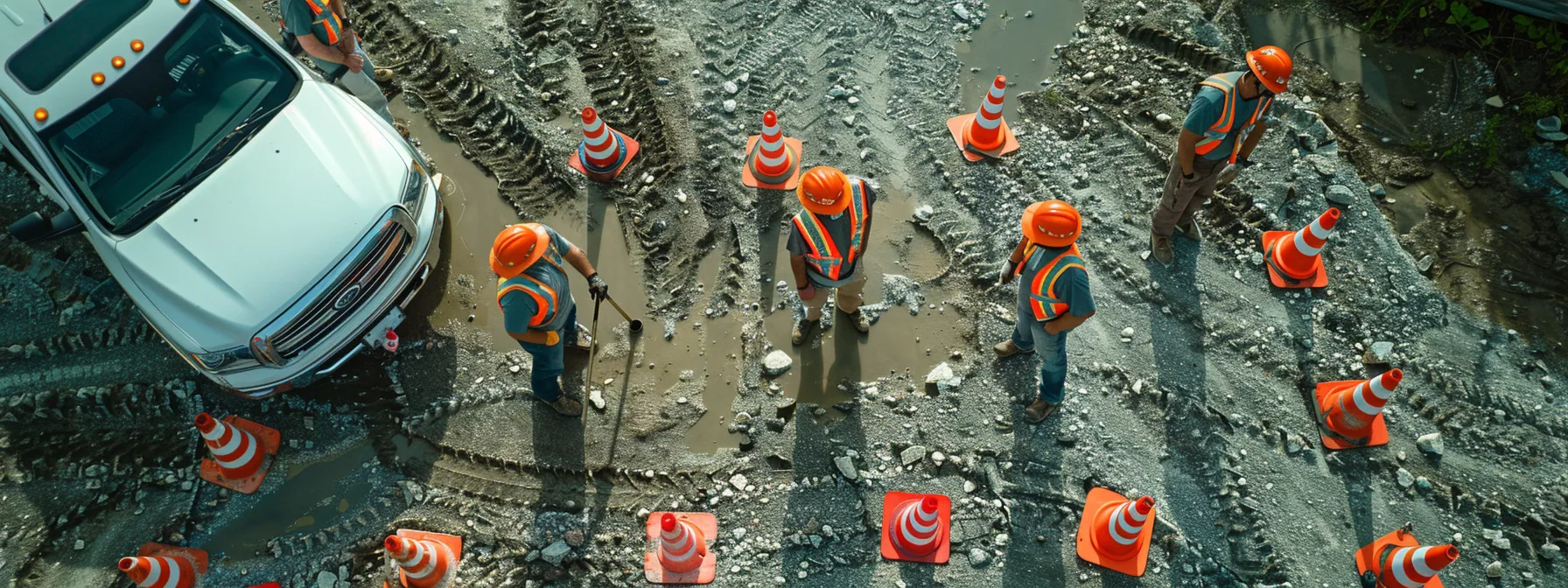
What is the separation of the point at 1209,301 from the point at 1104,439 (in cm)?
153

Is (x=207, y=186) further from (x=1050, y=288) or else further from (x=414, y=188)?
(x=1050, y=288)

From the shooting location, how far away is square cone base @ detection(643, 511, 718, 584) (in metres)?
5.73

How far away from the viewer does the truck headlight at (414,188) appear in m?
6.20

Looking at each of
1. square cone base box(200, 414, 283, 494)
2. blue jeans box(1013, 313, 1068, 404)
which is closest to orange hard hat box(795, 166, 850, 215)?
blue jeans box(1013, 313, 1068, 404)

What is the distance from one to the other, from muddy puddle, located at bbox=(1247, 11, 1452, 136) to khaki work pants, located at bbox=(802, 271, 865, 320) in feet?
16.0

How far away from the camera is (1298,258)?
668 cm

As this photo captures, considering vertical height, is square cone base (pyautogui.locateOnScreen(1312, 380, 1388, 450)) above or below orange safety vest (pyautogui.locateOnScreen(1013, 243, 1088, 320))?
below

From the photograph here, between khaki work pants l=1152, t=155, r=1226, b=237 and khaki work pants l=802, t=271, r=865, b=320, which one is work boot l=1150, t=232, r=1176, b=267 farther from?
khaki work pants l=802, t=271, r=865, b=320

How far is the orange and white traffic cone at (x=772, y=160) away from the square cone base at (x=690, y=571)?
2.82m

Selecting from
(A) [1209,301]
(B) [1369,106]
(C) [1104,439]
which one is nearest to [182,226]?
(C) [1104,439]

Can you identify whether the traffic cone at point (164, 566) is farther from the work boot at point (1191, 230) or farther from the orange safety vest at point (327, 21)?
the work boot at point (1191, 230)

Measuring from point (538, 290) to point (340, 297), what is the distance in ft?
4.95

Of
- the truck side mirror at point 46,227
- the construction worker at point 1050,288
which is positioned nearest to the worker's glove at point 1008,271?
the construction worker at point 1050,288

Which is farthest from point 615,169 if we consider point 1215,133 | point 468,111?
point 1215,133
